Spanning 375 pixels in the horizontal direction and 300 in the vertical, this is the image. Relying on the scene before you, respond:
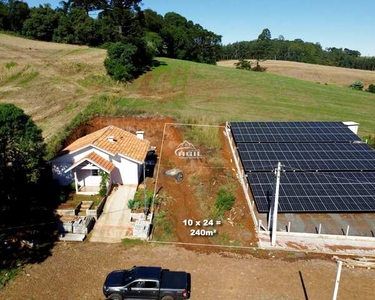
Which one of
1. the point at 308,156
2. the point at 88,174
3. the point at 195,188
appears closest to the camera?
the point at 88,174

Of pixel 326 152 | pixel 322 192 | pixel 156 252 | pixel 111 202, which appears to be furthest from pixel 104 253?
pixel 326 152

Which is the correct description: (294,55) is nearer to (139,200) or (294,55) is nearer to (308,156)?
(308,156)

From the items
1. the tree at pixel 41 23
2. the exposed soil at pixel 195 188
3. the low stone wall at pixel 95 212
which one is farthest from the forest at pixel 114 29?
the low stone wall at pixel 95 212

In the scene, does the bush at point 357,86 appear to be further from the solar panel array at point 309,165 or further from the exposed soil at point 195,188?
the exposed soil at point 195,188

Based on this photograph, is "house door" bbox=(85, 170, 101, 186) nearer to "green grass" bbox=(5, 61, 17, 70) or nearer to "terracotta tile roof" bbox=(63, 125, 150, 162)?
"terracotta tile roof" bbox=(63, 125, 150, 162)

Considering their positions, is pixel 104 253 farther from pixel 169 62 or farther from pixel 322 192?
pixel 169 62

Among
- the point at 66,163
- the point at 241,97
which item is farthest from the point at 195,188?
the point at 241,97
